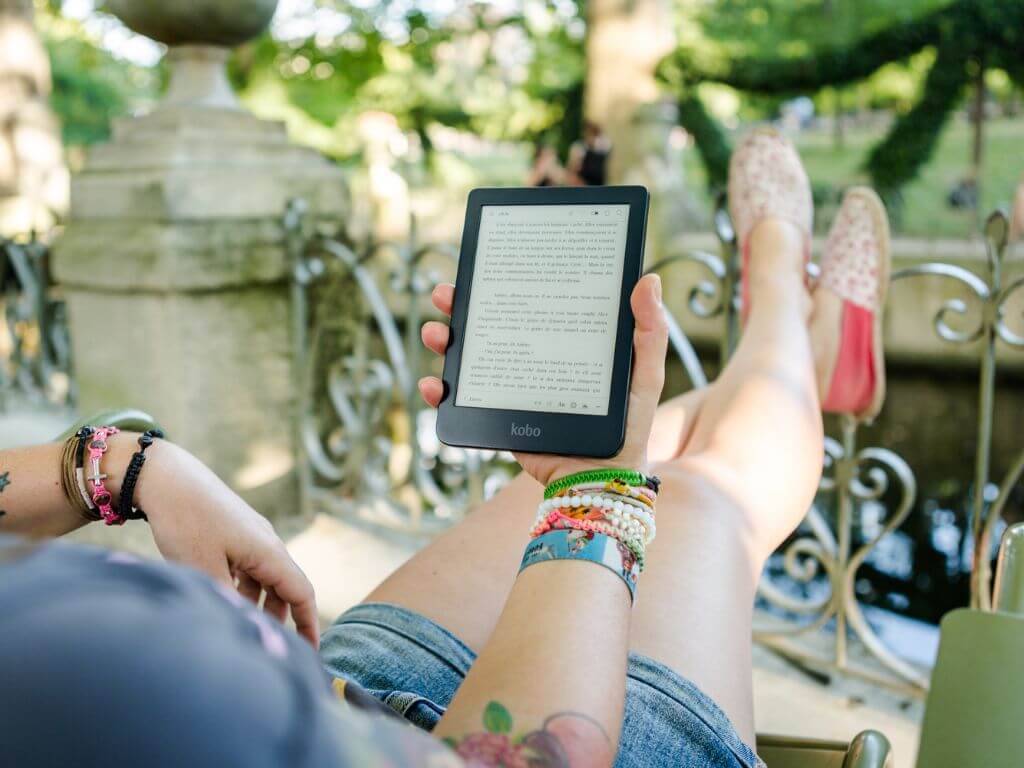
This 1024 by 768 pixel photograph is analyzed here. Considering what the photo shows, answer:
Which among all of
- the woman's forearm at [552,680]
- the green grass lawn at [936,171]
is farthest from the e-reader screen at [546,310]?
the green grass lawn at [936,171]

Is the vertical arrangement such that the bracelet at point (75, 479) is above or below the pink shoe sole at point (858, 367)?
below

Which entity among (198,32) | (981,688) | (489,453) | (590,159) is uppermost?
(590,159)

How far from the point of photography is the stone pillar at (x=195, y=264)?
2.59 meters

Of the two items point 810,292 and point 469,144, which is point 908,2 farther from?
point 810,292

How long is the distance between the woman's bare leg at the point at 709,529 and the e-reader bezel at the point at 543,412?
0.29 meters

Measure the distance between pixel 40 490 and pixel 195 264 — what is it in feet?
5.41

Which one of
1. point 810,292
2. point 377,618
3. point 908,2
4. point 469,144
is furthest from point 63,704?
point 469,144

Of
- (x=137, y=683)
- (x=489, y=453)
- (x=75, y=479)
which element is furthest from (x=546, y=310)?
(x=489, y=453)

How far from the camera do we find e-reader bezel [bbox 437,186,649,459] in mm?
1031

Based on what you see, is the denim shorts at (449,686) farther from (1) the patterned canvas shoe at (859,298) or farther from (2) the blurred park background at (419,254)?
(1) the patterned canvas shoe at (859,298)

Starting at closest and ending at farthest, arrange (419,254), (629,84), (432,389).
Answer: (432,389), (419,254), (629,84)

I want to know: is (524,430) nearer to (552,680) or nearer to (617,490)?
(617,490)

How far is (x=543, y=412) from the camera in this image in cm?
107

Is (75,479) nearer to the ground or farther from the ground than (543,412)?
nearer to the ground
